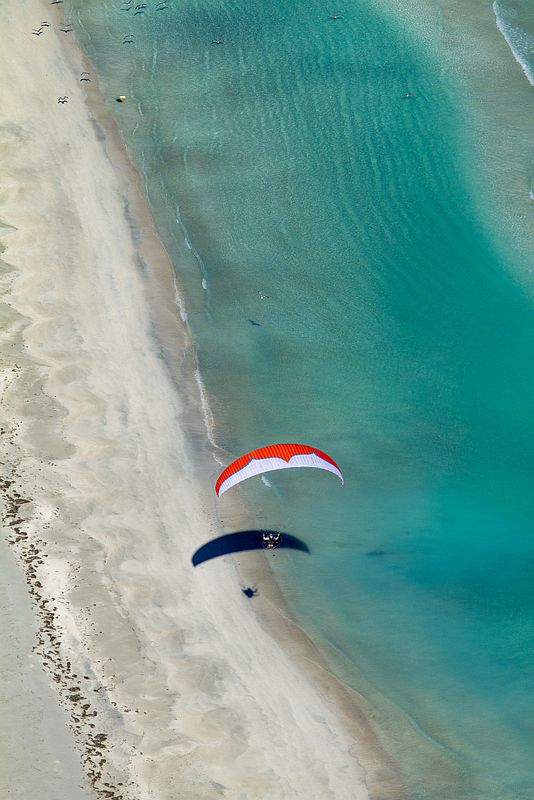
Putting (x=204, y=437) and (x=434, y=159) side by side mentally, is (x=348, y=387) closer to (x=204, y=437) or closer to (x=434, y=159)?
(x=204, y=437)

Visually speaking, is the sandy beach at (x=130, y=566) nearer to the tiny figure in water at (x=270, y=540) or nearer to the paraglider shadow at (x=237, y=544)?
the paraglider shadow at (x=237, y=544)

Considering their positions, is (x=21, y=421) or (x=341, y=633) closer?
(x=341, y=633)

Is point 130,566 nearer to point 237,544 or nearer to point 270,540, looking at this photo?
point 237,544

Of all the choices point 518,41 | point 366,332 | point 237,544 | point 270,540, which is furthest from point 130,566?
point 518,41

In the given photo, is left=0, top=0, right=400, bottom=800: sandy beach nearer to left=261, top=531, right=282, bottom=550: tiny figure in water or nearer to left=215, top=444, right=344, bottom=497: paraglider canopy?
left=261, top=531, right=282, bottom=550: tiny figure in water

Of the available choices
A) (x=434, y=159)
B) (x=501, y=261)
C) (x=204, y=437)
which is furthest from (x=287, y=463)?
(x=434, y=159)

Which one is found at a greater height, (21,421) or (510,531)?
(21,421)
